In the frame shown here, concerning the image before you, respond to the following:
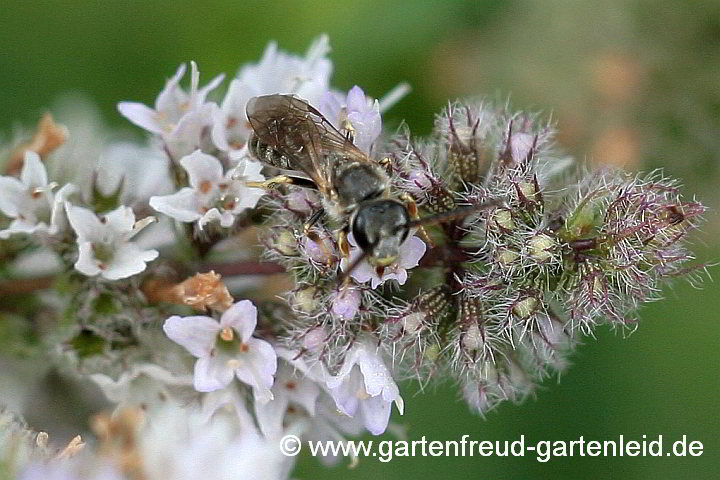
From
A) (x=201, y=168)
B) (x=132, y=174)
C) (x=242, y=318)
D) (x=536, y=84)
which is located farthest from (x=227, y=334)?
(x=536, y=84)

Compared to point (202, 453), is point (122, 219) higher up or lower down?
higher up

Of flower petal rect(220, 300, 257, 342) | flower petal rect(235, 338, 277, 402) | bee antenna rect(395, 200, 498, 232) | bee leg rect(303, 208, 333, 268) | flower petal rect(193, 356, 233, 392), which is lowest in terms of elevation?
flower petal rect(193, 356, 233, 392)

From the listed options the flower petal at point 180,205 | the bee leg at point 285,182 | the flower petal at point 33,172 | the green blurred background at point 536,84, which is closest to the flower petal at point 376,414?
the bee leg at point 285,182

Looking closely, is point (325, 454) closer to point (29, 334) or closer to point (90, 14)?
point (29, 334)

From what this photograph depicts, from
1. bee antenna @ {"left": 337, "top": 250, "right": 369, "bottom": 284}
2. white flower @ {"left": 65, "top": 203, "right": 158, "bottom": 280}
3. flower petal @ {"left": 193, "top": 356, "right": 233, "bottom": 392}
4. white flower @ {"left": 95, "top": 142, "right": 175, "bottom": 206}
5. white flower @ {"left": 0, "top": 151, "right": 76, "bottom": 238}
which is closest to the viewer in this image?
bee antenna @ {"left": 337, "top": 250, "right": 369, "bottom": 284}

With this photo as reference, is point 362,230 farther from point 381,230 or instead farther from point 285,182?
point 285,182

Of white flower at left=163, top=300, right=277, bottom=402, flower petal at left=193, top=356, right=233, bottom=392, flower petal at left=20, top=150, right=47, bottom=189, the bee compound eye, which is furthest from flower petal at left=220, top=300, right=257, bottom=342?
flower petal at left=20, top=150, right=47, bottom=189

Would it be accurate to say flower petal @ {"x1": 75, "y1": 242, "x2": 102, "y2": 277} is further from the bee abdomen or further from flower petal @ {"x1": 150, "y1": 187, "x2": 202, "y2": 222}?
the bee abdomen
